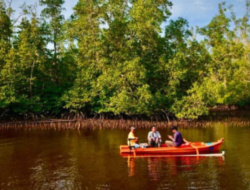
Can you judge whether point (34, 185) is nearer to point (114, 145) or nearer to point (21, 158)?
point (21, 158)

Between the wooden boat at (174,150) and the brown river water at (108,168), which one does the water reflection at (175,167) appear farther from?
the wooden boat at (174,150)

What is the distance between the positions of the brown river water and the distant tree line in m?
8.91

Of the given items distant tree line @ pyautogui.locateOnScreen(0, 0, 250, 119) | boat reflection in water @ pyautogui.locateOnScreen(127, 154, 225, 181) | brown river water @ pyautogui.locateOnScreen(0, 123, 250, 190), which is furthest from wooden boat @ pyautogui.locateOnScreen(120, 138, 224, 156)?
distant tree line @ pyautogui.locateOnScreen(0, 0, 250, 119)

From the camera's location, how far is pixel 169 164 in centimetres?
1251

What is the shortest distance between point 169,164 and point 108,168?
280cm

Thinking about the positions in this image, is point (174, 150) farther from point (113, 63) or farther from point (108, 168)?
point (113, 63)

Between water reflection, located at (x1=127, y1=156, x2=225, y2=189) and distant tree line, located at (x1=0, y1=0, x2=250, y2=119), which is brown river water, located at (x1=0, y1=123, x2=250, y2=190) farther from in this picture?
distant tree line, located at (x1=0, y1=0, x2=250, y2=119)

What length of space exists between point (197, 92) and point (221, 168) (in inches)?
612

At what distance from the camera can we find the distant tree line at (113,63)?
86.6 feet

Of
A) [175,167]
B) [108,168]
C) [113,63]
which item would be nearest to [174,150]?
[175,167]

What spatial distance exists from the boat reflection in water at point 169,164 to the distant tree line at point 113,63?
1217 cm

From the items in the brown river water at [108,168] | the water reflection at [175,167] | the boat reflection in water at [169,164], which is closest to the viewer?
the brown river water at [108,168]


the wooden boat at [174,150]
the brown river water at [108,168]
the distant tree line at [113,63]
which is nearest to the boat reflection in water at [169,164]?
the brown river water at [108,168]

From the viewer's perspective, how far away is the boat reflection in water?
36.7 ft
